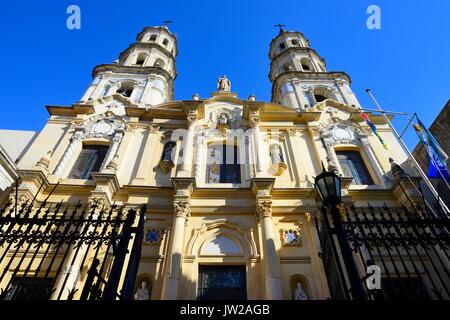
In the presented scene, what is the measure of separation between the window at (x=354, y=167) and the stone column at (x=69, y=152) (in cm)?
1443

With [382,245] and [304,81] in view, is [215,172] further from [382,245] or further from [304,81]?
[304,81]

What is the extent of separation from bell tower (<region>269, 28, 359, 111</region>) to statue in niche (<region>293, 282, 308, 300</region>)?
12603mm

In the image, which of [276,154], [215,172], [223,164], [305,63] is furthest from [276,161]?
[305,63]

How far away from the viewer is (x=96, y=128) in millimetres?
17078

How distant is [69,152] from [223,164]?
8.09 metres

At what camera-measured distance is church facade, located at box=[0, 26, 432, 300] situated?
10734 mm

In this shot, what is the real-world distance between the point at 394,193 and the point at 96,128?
1618cm

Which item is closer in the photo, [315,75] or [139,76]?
[139,76]

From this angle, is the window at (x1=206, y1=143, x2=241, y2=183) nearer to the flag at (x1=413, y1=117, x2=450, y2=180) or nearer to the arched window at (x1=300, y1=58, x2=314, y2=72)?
the flag at (x1=413, y1=117, x2=450, y2=180)

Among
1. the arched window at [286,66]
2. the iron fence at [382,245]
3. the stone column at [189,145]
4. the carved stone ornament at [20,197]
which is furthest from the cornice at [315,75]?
the carved stone ornament at [20,197]

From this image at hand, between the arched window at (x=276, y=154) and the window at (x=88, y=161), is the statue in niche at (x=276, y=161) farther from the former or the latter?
the window at (x=88, y=161)

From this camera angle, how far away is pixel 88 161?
1545cm
